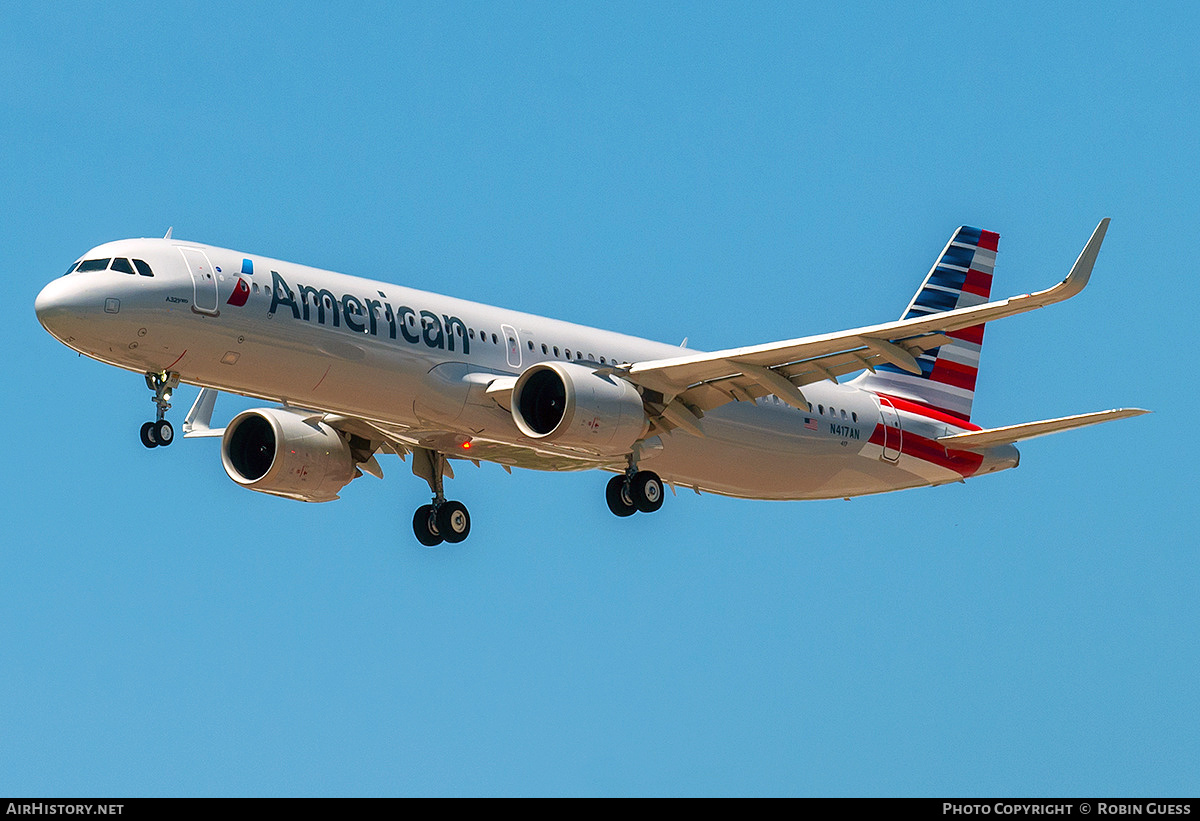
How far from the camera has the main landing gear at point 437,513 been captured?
40781mm

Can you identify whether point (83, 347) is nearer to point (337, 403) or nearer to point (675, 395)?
point (337, 403)

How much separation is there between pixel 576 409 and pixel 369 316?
181 inches

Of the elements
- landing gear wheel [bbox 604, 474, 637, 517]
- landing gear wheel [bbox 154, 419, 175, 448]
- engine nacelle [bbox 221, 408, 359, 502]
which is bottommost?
Result: landing gear wheel [bbox 154, 419, 175, 448]

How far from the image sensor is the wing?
32.8 m

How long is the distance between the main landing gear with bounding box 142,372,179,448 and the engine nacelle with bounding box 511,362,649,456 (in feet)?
22.7

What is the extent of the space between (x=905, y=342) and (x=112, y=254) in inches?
614

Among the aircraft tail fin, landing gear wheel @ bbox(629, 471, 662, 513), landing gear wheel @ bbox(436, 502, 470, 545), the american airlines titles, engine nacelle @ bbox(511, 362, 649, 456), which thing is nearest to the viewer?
the american airlines titles

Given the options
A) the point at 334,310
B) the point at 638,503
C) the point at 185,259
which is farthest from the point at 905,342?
the point at 185,259

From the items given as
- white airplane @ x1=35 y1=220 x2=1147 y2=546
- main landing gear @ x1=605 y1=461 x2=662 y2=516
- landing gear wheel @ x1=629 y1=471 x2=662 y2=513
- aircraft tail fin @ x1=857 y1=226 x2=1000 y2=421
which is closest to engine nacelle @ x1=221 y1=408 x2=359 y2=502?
white airplane @ x1=35 y1=220 x2=1147 y2=546

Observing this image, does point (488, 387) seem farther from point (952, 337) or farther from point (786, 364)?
point (952, 337)

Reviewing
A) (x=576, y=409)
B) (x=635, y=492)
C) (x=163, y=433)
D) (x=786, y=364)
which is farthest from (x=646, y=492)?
(x=163, y=433)

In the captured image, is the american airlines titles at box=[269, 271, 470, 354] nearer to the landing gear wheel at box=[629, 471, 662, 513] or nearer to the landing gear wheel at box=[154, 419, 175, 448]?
the landing gear wheel at box=[154, 419, 175, 448]
